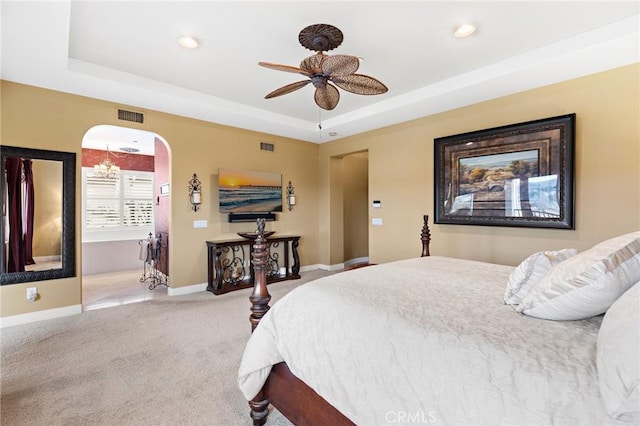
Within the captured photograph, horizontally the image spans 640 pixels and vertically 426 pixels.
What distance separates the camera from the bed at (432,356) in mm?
907

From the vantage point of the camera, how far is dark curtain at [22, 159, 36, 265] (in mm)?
3646

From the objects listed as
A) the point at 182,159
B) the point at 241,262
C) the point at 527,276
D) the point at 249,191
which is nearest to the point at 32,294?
the point at 182,159

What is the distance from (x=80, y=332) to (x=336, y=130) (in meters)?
4.64

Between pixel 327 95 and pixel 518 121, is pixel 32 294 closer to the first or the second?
pixel 327 95

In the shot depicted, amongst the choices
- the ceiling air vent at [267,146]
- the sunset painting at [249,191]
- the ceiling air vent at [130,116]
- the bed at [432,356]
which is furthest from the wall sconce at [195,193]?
the bed at [432,356]

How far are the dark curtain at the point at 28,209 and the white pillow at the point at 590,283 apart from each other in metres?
4.97

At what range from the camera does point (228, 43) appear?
9.99 ft

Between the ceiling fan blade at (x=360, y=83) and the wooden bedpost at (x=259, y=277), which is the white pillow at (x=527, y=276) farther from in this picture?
the ceiling fan blade at (x=360, y=83)

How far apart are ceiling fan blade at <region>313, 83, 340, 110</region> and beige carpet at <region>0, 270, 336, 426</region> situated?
8.43ft

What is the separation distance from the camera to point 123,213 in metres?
6.97

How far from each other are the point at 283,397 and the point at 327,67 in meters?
2.47

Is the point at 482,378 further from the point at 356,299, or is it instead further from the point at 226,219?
the point at 226,219

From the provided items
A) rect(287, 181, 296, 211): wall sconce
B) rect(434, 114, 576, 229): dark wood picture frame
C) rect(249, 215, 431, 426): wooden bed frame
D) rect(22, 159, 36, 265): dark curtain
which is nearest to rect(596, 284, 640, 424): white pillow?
rect(249, 215, 431, 426): wooden bed frame

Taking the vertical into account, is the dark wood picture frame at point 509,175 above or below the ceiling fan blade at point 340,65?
below
